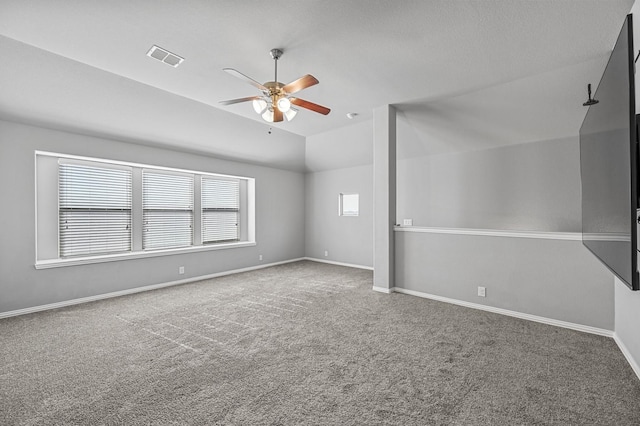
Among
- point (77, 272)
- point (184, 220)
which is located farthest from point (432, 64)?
point (77, 272)

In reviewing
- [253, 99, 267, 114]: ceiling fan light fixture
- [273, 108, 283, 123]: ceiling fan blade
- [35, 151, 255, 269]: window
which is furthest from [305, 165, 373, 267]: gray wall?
[253, 99, 267, 114]: ceiling fan light fixture

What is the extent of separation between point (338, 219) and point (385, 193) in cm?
296

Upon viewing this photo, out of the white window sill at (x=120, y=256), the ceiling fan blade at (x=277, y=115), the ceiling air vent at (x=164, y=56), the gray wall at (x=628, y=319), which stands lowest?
the gray wall at (x=628, y=319)

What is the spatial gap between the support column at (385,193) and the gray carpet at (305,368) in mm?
772

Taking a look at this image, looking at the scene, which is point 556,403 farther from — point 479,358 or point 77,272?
point 77,272

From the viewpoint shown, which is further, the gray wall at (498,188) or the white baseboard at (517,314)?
the gray wall at (498,188)

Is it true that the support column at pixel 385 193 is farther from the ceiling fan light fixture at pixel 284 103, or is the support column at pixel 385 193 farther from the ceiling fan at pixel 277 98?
the ceiling fan light fixture at pixel 284 103

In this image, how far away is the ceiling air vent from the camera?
2996 mm

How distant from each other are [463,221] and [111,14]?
19.3 ft

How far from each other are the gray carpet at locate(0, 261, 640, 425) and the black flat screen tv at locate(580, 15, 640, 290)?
1.05 m

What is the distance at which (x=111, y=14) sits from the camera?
246cm

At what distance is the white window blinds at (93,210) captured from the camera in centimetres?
437

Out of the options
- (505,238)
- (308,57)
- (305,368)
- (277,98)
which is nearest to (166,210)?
(277,98)

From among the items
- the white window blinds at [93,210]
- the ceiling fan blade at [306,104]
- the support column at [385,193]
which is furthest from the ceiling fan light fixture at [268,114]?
the white window blinds at [93,210]
